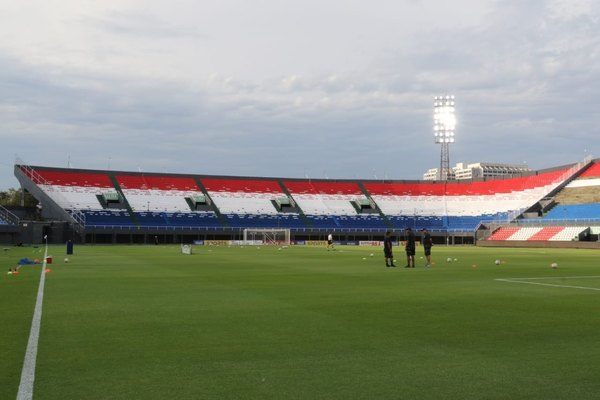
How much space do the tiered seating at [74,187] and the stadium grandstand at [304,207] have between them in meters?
0.15

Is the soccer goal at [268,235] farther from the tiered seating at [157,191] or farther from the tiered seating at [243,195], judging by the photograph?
the tiered seating at [157,191]

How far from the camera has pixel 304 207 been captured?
102250mm

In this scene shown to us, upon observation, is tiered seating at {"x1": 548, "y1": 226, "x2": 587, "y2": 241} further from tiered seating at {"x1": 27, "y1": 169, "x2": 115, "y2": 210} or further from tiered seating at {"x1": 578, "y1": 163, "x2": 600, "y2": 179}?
tiered seating at {"x1": 27, "y1": 169, "x2": 115, "y2": 210}

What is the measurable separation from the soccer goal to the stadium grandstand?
3.03 meters

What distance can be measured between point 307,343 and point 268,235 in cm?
8010

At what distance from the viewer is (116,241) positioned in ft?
280

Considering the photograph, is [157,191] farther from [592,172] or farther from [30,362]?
[30,362]

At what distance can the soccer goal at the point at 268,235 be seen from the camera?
88.4m

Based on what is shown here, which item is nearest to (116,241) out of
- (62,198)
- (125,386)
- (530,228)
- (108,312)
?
(62,198)

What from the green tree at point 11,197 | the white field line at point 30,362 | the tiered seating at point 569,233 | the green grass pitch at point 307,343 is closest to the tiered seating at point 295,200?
the tiered seating at point 569,233

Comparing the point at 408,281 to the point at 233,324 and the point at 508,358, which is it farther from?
the point at 508,358

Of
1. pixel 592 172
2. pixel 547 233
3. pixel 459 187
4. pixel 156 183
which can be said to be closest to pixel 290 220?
pixel 156 183

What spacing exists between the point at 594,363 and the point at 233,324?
6259 mm

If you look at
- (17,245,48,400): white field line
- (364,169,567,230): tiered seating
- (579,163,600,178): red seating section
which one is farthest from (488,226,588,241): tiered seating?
(17,245,48,400): white field line
